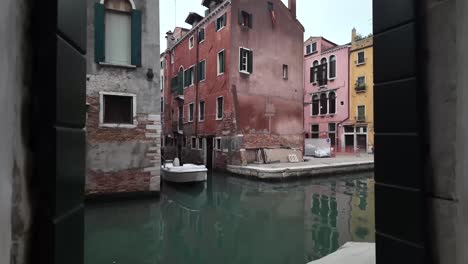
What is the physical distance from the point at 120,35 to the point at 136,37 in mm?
462

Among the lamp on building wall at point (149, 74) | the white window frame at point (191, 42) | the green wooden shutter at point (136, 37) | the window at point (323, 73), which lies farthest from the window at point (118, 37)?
the window at point (323, 73)

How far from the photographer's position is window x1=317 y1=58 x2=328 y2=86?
25775mm

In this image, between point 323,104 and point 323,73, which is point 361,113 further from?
point 323,73

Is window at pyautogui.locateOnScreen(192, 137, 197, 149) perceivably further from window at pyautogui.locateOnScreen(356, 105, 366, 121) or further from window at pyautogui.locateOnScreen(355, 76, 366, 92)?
window at pyautogui.locateOnScreen(355, 76, 366, 92)

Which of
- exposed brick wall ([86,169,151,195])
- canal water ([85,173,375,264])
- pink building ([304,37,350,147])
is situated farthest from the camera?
pink building ([304,37,350,147])

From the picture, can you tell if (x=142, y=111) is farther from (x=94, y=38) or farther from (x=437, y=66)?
(x=437, y=66)

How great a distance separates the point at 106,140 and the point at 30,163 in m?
7.92

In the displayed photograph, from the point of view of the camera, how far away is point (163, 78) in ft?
80.1

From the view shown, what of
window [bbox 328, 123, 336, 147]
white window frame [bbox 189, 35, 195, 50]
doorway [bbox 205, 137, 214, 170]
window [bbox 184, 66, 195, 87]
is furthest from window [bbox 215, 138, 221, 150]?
window [bbox 328, 123, 336, 147]

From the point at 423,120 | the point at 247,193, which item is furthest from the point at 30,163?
the point at 247,193

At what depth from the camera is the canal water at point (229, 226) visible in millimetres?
5004

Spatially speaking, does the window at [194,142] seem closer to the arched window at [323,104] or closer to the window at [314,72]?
the arched window at [323,104]

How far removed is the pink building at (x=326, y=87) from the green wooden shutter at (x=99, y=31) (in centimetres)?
1943

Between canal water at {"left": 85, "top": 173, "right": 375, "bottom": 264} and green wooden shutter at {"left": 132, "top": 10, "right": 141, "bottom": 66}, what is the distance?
4.23 m
